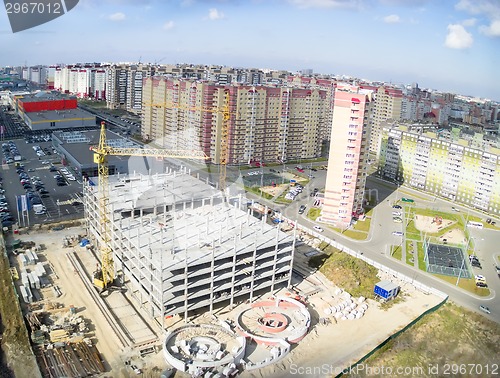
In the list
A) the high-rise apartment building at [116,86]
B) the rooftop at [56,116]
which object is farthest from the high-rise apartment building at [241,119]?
the high-rise apartment building at [116,86]

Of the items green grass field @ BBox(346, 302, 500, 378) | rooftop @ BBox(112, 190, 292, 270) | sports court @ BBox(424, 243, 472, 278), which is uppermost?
rooftop @ BBox(112, 190, 292, 270)

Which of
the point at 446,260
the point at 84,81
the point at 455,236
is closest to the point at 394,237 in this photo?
the point at 446,260

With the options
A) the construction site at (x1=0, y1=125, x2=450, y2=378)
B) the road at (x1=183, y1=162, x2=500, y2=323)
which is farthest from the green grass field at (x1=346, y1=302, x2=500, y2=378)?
the road at (x1=183, y1=162, x2=500, y2=323)

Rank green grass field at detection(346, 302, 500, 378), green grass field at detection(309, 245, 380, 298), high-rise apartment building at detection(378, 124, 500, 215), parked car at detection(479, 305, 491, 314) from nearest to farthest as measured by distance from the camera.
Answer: green grass field at detection(346, 302, 500, 378)
parked car at detection(479, 305, 491, 314)
green grass field at detection(309, 245, 380, 298)
high-rise apartment building at detection(378, 124, 500, 215)

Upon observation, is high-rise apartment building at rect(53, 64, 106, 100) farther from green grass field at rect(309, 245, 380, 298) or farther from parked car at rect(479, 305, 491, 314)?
parked car at rect(479, 305, 491, 314)

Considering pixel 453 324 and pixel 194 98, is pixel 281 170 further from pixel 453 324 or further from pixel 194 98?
pixel 453 324

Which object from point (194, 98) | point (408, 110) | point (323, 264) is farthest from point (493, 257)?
point (408, 110)
